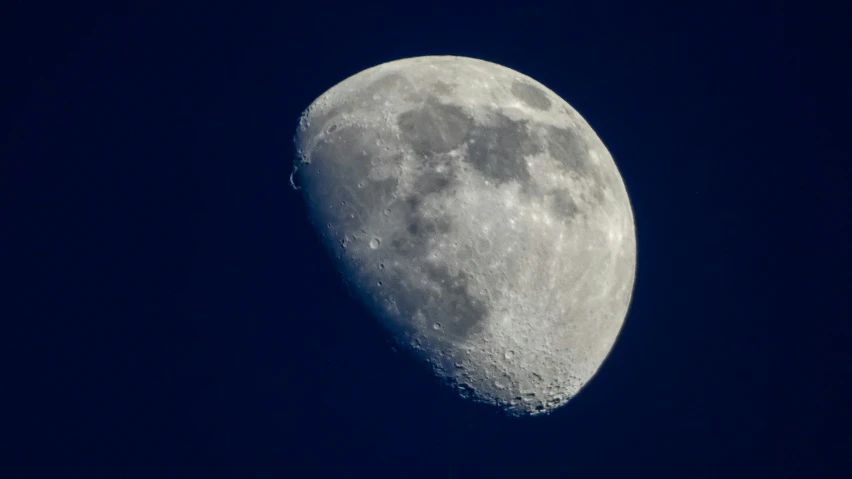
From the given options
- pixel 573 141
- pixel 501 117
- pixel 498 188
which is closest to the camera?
pixel 498 188

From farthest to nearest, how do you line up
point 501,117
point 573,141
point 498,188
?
1. point 573,141
2. point 501,117
3. point 498,188

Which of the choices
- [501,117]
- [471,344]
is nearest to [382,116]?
[501,117]

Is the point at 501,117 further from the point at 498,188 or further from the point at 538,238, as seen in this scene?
the point at 538,238

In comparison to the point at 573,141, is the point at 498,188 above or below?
below

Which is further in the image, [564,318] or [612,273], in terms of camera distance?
[612,273]

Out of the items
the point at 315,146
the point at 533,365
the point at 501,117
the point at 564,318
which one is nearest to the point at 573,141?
the point at 501,117

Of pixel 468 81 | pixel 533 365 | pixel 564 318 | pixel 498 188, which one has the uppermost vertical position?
pixel 468 81
